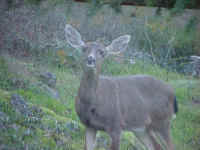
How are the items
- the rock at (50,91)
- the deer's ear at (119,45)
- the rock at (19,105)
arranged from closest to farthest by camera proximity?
the rock at (19,105) → the deer's ear at (119,45) → the rock at (50,91)

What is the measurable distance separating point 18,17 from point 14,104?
5033mm

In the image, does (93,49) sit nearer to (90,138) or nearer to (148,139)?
(90,138)

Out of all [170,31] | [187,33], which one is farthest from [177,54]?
[187,33]

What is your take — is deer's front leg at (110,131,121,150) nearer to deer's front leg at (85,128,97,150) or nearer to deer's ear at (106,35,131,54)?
deer's front leg at (85,128,97,150)

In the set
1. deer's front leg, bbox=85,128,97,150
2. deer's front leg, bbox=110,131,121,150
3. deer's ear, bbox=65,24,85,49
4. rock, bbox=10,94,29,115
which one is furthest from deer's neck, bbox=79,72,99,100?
rock, bbox=10,94,29,115

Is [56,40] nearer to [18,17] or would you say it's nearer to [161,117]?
[18,17]

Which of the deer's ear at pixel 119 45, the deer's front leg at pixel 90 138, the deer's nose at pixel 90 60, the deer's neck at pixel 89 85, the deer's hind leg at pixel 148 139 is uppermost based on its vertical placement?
the deer's ear at pixel 119 45

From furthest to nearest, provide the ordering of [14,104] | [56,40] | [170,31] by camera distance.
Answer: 1. [170,31]
2. [56,40]
3. [14,104]

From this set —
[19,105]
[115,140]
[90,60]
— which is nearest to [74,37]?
[90,60]

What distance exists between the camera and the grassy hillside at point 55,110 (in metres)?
7.39

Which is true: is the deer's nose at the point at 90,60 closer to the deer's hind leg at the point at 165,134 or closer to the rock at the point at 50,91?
the deer's hind leg at the point at 165,134

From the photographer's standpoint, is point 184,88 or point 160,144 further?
point 184,88

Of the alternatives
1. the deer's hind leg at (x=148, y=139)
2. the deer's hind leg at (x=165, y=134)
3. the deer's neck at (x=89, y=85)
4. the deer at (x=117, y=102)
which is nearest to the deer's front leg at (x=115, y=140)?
the deer at (x=117, y=102)

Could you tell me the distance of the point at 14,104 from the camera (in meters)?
8.02
